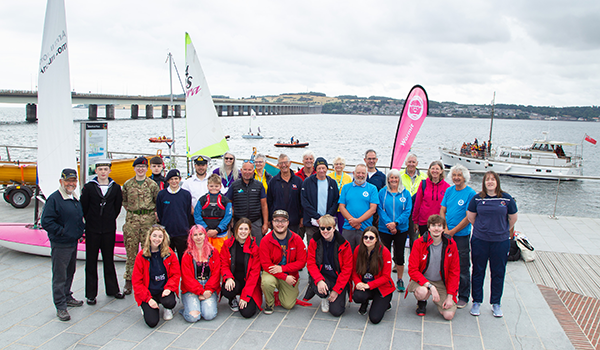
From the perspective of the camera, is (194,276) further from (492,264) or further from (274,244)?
(492,264)

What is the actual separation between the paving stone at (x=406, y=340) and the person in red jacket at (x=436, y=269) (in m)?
0.47

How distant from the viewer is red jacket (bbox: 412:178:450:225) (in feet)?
16.1

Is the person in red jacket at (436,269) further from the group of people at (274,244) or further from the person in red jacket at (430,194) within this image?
the person in red jacket at (430,194)

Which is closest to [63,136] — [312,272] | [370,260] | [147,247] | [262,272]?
[147,247]

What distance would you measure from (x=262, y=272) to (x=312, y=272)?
0.61m

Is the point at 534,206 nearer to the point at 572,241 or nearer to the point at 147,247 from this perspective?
the point at 572,241

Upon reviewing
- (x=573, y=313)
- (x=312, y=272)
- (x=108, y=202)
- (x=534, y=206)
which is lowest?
(x=534, y=206)

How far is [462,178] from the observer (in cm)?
450

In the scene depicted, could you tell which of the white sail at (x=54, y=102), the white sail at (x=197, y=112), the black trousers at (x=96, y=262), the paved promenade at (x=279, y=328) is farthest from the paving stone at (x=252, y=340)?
the white sail at (x=197, y=112)

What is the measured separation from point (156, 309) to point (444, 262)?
10.6 feet

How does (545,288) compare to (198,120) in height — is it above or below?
below

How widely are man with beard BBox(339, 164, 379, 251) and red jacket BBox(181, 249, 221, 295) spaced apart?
1.71 meters

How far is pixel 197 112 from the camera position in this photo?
38.4ft

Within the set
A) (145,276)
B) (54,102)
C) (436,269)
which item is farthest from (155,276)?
(436,269)
